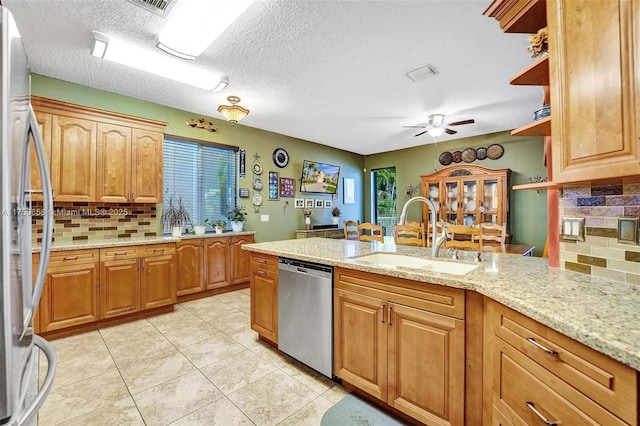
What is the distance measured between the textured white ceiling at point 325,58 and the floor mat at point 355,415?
268cm

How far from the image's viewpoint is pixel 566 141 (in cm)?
122

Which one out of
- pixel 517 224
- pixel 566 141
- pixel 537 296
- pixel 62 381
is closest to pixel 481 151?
pixel 517 224

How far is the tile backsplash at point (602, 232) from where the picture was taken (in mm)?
1259

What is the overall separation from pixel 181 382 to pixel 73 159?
253cm

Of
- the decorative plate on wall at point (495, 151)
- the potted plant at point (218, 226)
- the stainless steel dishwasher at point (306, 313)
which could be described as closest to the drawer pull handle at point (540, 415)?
the stainless steel dishwasher at point (306, 313)

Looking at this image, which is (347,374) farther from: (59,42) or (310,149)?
(310,149)

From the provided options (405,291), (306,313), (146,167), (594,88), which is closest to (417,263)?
(405,291)

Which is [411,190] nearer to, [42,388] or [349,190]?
[349,190]

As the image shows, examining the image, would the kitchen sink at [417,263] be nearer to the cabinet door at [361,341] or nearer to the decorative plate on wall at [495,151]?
the cabinet door at [361,341]

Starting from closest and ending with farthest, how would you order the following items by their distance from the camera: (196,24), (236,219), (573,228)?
(573,228)
(196,24)
(236,219)

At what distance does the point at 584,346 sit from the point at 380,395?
116 centimetres

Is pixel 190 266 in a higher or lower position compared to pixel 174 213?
lower

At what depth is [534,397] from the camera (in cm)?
97

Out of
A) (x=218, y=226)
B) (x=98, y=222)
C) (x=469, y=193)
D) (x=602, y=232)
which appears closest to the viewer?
(x=602, y=232)
